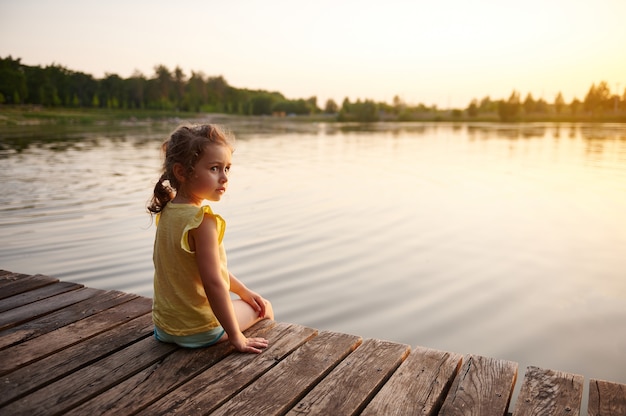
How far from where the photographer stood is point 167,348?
2711 mm

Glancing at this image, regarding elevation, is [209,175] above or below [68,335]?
above

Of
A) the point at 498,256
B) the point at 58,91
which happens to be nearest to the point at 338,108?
the point at 58,91

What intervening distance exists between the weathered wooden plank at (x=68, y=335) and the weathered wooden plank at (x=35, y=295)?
0.63 metres

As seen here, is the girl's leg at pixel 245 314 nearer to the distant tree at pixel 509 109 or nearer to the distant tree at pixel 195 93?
the distant tree at pixel 509 109

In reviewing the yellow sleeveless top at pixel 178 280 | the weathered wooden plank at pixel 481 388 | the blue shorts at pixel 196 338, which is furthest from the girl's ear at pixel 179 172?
the weathered wooden plank at pixel 481 388

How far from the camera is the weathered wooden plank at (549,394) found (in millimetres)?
2184

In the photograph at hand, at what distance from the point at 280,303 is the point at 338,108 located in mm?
134483

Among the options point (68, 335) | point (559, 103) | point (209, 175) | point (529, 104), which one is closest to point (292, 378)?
point (209, 175)

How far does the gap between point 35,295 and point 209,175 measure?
1978 mm

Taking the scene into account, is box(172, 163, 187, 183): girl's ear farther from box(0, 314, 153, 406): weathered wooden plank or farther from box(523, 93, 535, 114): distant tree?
box(523, 93, 535, 114): distant tree

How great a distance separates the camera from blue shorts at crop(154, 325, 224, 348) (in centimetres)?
270

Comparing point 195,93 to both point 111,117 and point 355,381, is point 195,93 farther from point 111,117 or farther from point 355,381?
point 355,381

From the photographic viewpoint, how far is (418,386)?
238cm

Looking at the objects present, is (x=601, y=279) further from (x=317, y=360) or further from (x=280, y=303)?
(x=317, y=360)
